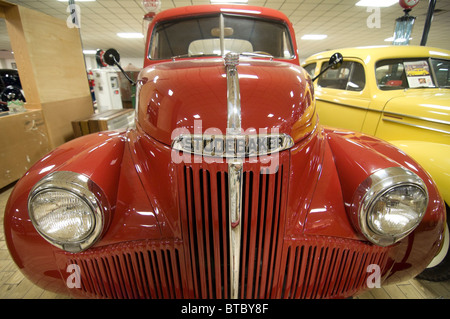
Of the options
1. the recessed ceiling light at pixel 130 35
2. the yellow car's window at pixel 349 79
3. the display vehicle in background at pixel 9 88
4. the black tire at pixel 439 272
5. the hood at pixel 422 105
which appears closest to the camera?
the black tire at pixel 439 272

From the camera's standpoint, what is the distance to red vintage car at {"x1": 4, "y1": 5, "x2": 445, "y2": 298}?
0.88 meters

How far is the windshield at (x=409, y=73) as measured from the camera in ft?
8.91

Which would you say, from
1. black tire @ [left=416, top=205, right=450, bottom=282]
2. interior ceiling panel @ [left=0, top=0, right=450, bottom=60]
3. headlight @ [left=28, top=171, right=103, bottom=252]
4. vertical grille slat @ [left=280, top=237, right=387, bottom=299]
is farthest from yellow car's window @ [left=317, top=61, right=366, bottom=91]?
interior ceiling panel @ [left=0, top=0, right=450, bottom=60]

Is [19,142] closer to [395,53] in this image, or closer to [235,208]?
[235,208]

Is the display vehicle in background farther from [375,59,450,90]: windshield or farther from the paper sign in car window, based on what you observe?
the paper sign in car window

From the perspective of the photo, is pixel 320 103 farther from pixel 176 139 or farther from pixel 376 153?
pixel 176 139

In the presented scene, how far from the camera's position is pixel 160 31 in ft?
6.80

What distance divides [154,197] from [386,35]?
15.9 metres

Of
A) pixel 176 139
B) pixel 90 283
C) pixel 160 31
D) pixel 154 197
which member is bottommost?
pixel 90 283

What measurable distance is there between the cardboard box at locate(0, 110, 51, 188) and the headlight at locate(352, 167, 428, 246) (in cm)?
396

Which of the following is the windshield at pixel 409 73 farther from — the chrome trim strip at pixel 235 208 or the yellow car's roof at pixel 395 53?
the chrome trim strip at pixel 235 208

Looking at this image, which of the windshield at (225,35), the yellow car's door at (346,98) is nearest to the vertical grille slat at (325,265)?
the windshield at (225,35)

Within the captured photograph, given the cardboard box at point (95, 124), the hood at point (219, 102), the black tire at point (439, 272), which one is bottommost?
the black tire at point (439, 272)

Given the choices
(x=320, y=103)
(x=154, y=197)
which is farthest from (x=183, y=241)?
(x=320, y=103)
